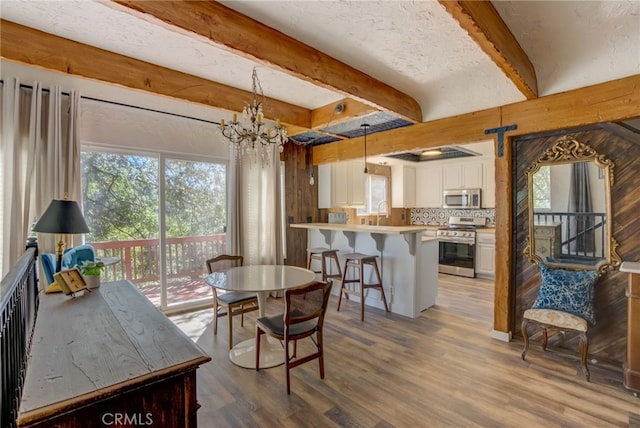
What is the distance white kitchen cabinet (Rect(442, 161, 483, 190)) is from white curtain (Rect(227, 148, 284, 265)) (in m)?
3.80

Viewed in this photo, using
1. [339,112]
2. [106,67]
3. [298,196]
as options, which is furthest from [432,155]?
[106,67]

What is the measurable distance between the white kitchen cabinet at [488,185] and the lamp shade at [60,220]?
6269 mm

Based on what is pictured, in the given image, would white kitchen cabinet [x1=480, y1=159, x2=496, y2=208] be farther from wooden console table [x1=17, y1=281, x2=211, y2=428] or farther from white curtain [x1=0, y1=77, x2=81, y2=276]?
white curtain [x1=0, y1=77, x2=81, y2=276]

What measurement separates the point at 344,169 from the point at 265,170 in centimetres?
158

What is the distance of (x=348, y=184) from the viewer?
217 inches

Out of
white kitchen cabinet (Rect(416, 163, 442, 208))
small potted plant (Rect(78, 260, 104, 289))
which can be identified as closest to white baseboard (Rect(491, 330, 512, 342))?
small potted plant (Rect(78, 260, 104, 289))

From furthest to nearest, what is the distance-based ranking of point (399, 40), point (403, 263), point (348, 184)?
point (348, 184), point (403, 263), point (399, 40)

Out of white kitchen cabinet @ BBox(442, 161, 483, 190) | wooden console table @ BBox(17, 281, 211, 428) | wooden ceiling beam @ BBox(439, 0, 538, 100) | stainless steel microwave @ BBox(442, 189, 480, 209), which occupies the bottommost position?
wooden console table @ BBox(17, 281, 211, 428)

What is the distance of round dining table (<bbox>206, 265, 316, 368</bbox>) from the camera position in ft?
8.07

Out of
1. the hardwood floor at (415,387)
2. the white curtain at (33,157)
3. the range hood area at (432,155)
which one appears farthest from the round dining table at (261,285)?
the range hood area at (432,155)

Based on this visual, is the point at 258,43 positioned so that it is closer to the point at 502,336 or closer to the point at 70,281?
the point at 70,281

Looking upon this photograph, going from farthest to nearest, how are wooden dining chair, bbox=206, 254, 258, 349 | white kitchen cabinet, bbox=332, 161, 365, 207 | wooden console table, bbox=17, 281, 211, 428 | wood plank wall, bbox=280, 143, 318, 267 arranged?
white kitchen cabinet, bbox=332, 161, 365, 207 < wood plank wall, bbox=280, 143, 318, 267 < wooden dining chair, bbox=206, 254, 258, 349 < wooden console table, bbox=17, 281, 211, 428

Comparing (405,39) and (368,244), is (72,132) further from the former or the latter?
(368,244)
